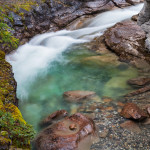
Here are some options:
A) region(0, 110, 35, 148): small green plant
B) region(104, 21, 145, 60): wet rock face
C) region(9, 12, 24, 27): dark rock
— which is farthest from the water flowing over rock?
region(0, 110, 35, 148): small green plant

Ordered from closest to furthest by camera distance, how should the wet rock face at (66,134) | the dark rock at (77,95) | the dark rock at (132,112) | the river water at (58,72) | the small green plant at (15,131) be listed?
1. the small green plant at (15,131)
2. the wet rock face at (66,134)
3. the dark rock at (132,112)
4. the dark rock at (77,95)
5. the river water at (58,72)

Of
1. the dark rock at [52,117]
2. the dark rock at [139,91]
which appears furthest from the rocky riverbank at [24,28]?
the dark rock at [52,117]

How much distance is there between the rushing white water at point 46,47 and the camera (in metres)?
8.26

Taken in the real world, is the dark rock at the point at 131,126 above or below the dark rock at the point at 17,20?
below

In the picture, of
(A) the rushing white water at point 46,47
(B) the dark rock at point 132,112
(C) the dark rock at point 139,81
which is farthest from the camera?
(A) the rushing white water at point 46,47

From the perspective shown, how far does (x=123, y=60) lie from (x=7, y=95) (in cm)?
643

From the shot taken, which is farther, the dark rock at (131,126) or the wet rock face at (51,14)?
the wet rock face at (51,14)

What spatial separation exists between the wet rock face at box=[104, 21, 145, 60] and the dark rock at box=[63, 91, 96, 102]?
3962 mm

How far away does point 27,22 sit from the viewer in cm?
1179

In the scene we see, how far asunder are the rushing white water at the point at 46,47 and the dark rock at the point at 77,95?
67.2 inches

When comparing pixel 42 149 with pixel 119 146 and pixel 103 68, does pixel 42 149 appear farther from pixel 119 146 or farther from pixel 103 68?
pixel 103 68

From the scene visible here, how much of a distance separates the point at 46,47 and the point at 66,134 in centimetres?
818

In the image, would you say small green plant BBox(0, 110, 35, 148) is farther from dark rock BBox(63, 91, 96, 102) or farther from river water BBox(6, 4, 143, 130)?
dark rock BBox(63, 91, 96, 102)

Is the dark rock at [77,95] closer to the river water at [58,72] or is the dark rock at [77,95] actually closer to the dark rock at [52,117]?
the river water at [58,72]
